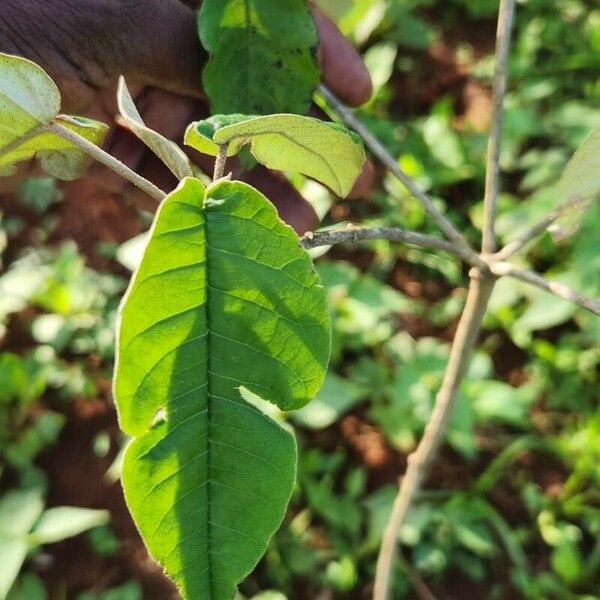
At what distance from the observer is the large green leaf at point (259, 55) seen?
33.6 inches

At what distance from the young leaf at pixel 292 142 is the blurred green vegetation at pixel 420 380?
0.80 metres

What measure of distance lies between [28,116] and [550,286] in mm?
486

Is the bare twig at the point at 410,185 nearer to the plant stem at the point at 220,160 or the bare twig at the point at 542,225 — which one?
the bare twig at the point at 542,225

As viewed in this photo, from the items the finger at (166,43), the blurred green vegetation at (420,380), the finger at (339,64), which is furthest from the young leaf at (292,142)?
the blurred green vegetation at (420,380)

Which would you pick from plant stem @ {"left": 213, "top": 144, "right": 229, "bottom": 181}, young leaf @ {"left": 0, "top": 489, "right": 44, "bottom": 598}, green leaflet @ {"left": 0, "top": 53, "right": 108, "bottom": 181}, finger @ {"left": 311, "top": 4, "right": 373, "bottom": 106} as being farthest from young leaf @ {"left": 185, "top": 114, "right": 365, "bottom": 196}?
young leaf @ {"left": 0, "top": 489, "right": 44, "bottom": 598}

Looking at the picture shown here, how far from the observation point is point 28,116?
22.7 inches

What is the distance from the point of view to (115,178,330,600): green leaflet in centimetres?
52

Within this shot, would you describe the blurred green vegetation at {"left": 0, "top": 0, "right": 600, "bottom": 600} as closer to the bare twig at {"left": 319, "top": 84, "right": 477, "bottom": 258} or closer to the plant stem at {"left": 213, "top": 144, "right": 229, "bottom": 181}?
the bare twig at {"left": 319, "top": 84, "right": 477, "bottom": 258}

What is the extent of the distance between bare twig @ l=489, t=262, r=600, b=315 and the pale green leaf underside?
0.15 feet

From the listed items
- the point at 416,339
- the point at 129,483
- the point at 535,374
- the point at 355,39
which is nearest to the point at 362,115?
A: the point at 355,39

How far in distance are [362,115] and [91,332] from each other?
0.99 m

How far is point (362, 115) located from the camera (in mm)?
2186

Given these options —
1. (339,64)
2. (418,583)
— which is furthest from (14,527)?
(339,64)

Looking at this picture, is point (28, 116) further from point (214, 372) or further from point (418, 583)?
point (418, 583)
